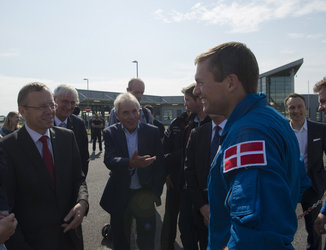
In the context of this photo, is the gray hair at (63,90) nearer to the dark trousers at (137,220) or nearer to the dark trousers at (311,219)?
the dark trousers at (137,220)

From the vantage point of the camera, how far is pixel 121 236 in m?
2.97

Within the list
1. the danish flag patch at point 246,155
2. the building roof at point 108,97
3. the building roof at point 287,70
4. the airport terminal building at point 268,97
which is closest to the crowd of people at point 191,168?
the danish flag patch at point 246,155

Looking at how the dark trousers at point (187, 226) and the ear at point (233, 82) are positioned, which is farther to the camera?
the dark trousers at point (187, 226)

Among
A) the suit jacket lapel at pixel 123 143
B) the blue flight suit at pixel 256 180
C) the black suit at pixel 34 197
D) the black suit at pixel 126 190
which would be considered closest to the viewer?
the blue flight suit at pixel 256 180

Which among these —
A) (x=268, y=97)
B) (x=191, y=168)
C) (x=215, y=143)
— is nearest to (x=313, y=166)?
(x=215, y=143)

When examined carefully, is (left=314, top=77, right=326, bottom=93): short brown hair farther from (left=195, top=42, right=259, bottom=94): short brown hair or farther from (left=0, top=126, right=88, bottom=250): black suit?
(left=0, top=126, right=88, bottom=250): black suit

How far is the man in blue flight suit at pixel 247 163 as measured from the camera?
0.90 meters

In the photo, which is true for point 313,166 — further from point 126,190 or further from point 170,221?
point 126,190

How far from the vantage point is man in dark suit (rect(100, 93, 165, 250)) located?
9.70ft

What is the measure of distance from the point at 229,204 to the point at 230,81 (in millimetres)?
598

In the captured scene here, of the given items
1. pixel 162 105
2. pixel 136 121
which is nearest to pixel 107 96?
pixel 162 105

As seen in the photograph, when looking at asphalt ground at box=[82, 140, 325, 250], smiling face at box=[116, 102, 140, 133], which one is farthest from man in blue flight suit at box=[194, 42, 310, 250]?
asphalt ground at box=[82, 140, 325, 250]

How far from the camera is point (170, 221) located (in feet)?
11.9

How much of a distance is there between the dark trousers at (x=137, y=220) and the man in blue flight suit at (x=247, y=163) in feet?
6.12
